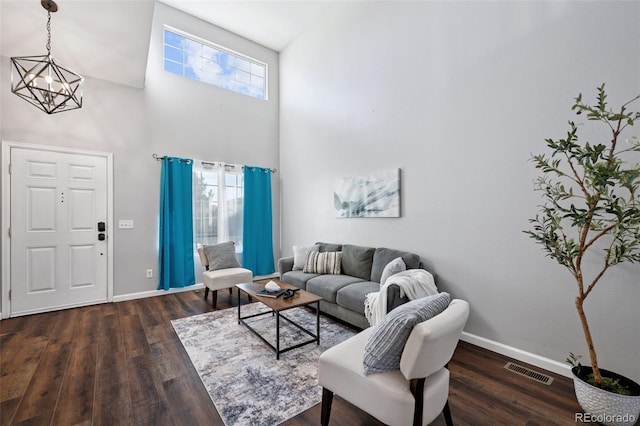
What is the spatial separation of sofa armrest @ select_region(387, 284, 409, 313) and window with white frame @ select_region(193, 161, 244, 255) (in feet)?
11.4

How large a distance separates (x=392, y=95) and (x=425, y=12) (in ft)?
3.07

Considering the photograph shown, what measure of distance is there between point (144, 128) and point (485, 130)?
467 centimetres

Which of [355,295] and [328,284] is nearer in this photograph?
[355,295]

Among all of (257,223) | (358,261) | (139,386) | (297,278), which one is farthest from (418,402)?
(257,223)

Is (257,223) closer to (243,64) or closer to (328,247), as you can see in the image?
(328,247)

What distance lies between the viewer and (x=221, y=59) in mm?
5230

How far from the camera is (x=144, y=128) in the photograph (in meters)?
4.35

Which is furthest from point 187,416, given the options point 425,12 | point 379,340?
point 425,12

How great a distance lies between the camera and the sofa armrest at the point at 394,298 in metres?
2.62

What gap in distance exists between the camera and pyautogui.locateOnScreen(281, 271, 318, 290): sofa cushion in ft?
12.4

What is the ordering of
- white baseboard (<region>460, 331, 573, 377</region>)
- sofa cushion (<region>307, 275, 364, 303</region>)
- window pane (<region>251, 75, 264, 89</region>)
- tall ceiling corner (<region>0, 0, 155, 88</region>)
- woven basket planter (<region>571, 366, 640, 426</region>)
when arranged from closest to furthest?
woven basket planter (<region>571, 366, 640, 426</region>) < white baseboard (<region>460, 331, 573, 377</region>) < tall ceiling corner (<region>0, 0, 155, 88</region>) < sofa cushion (<region>307, 275, 364, 303</region>) < window pane (<region>251, 75, 264, 89</region>)

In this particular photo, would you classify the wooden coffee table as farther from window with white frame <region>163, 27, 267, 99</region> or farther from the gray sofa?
window with white frame <region>163, 27, 267, 99</region>

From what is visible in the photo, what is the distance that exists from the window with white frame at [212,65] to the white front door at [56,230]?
6.83ft

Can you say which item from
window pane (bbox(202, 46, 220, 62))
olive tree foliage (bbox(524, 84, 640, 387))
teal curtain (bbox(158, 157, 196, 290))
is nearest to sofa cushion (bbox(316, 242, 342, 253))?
teal curtain (bbox(158, 157, 196, 290))
